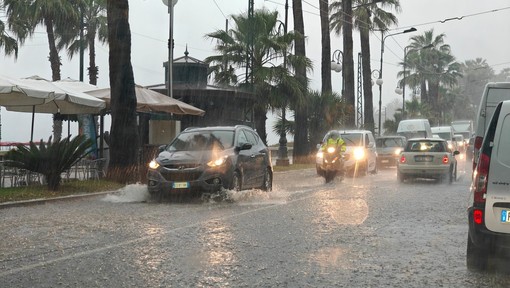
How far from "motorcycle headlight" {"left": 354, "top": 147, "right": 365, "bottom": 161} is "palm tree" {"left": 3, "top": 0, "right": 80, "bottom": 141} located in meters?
19.5

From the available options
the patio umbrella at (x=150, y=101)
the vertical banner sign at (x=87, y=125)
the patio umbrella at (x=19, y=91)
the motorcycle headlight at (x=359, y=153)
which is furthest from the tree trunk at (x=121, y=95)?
the motorcycle headlight at (x=359, y=153)

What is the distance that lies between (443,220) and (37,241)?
6425mm

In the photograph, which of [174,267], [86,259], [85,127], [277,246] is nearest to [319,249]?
[277,246]

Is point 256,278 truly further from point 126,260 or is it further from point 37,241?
point 37,241

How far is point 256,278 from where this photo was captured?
19.2ft

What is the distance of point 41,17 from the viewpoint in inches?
1494

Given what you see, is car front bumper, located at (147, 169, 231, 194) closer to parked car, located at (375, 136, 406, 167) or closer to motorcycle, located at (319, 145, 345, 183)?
motorcycle, located at (319, 145, 345, 183)

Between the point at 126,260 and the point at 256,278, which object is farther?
the point at 126,260

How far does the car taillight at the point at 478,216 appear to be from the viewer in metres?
5.93

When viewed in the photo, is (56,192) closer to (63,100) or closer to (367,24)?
(63,100)

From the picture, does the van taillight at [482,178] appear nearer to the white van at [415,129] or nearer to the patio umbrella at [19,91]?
the patio umbrella at [19,91]

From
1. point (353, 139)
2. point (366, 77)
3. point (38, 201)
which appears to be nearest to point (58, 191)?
point (38, 201)

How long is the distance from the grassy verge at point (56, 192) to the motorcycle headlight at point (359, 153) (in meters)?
9.85

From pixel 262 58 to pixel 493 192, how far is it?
2282 cm
